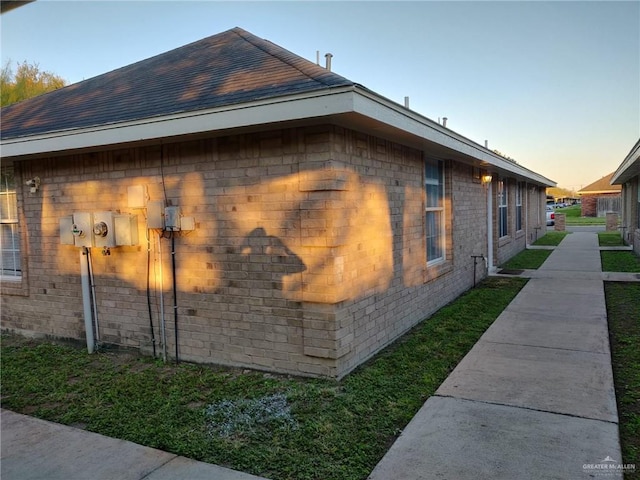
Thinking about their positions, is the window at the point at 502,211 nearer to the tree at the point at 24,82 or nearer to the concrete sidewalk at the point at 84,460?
the concrete sidewalk at the point at 84,460

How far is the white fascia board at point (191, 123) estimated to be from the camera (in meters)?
4.03

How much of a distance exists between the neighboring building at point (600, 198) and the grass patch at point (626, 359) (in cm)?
3634

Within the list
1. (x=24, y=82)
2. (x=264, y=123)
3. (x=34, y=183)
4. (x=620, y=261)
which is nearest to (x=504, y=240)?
(x=620, y=261)

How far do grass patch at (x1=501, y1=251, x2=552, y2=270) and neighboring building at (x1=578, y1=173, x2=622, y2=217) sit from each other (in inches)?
1126

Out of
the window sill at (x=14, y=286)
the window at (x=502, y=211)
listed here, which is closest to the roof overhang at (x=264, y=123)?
the window sill at (x=14, y=286)

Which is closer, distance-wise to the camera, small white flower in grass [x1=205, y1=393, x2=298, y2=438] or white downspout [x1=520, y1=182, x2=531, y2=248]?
small white flower in grass [x1=205, y1=393, x2=298, y2=438]

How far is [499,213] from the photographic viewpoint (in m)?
13.1

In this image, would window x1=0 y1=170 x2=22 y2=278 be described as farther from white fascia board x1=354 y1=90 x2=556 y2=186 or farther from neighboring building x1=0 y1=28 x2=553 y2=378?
white fascia board x1=354 y1=90 x2=556 y2=186

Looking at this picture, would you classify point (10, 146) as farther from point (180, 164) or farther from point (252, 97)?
point (252, 97)

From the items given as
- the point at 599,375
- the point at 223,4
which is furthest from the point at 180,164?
the point at 223,4

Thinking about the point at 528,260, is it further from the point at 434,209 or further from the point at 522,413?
the point at 522,413

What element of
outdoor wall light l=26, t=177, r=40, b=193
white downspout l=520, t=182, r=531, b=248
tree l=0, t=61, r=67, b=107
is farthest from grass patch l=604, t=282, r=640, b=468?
tree l=0, t=61, r=67, b=107

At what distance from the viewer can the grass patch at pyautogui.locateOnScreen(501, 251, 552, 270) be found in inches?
503

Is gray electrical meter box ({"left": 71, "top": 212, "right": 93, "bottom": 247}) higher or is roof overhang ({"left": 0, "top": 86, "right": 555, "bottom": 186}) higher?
roof overhang ({"left": 0, "top": 86, "right": 555, "bottom": 186})
